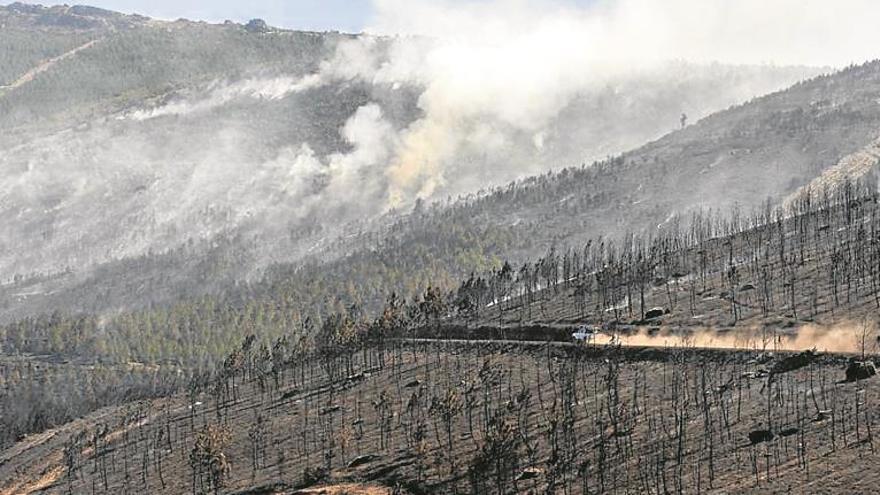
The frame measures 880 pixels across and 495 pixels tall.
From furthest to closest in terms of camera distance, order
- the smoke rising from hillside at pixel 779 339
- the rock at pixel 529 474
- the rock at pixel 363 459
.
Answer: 1. the smoke rising from hillside at pixel 779 339
2. the rock at pixel 363 459
3. the rock at pixel 529 474

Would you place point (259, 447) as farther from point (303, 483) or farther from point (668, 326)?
point (668, 326)

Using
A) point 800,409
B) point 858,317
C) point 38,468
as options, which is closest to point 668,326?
point 858,317

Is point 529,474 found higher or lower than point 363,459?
higher

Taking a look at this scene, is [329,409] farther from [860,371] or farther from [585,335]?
[860,371]

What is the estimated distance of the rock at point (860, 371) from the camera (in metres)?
113

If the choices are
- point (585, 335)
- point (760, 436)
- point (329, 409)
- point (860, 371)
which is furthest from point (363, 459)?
point (860, 371)

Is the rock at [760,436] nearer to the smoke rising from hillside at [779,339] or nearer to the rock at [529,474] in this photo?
the rock at [529,474]

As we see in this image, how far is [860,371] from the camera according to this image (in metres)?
113

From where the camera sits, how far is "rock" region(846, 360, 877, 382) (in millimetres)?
112700

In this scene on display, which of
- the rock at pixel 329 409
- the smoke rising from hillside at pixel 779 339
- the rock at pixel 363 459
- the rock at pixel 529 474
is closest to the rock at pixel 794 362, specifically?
the smoke rising from hillside at pixel 779 339

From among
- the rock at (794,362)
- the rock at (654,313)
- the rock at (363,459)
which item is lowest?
the rock at (363,459)

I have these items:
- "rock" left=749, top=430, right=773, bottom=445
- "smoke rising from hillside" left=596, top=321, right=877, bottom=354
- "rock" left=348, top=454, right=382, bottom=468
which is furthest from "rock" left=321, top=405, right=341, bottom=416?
"rock" left=749, top=430, right=773, bottom=445

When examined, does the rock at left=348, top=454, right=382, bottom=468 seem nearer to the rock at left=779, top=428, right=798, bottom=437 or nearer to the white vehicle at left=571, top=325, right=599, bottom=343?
the white vehicle at left=571, top=325, right=599, bottom=343

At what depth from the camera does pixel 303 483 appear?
129625mm
